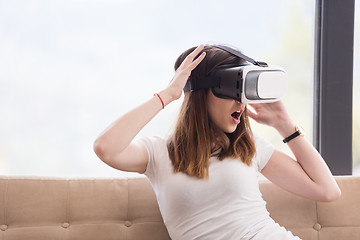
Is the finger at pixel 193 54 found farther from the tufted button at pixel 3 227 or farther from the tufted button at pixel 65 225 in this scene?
the tufted button at pixel 3 227

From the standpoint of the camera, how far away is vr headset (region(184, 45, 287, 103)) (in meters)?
1.41

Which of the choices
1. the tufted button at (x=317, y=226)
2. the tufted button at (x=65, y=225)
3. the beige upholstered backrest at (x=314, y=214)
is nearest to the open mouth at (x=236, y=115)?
the beige upholstered backrest at (x=314, y=214)

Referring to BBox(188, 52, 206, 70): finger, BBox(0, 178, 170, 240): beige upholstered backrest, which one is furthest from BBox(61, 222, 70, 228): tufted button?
BBox(188, 52, 206, 70): finger

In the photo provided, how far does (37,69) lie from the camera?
1.95 meters

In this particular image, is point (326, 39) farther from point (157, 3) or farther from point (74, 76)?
point (74, 76)

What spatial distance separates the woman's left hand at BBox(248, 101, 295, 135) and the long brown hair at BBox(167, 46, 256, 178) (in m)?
0.13

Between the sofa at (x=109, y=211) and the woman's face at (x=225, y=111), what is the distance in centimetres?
34

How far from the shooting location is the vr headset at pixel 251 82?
4.62 ft

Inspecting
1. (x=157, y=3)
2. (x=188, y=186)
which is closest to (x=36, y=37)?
(x=157, y=3)

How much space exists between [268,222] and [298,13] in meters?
1.04

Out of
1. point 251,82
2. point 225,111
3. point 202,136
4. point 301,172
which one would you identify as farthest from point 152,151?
point 301,172

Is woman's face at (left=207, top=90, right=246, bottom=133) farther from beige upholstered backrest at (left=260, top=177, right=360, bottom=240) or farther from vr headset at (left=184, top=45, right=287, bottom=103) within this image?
beige upholstered backrest at (left=260, top=177, right=360, bottom=240)

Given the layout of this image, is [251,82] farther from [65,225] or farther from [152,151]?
[65,225]

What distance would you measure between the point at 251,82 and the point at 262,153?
0.38 m
